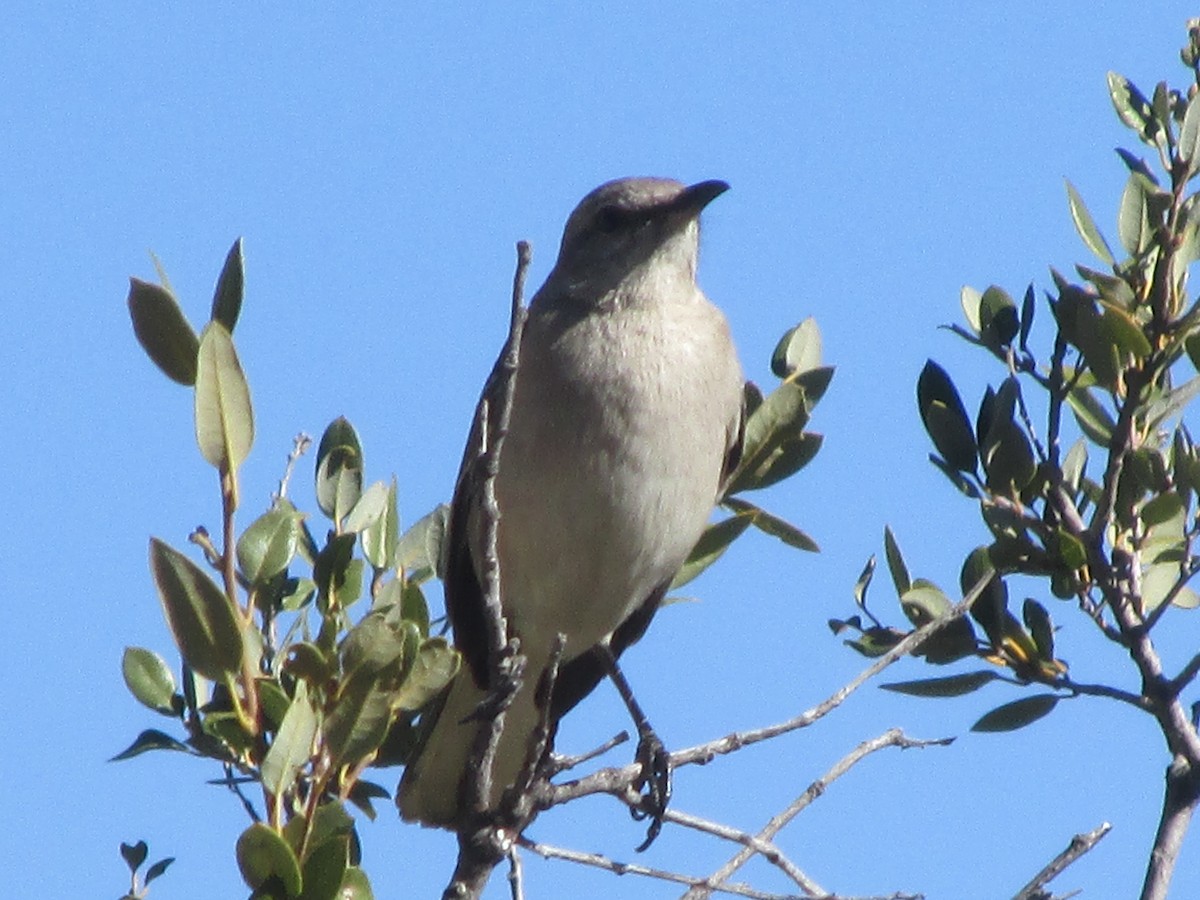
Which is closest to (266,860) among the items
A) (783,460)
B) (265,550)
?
(265,550)

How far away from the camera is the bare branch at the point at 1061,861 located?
2654 millimetres

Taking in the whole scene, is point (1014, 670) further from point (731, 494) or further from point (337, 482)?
point (337, 482)

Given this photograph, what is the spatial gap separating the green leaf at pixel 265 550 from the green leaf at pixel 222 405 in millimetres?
193

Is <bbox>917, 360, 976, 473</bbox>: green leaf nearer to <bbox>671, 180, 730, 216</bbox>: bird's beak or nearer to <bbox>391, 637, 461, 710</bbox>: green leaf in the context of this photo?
<bbox>391, 637, 461, 710</bbox>: green leaf

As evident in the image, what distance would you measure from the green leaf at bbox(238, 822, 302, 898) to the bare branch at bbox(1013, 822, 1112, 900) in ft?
3.70

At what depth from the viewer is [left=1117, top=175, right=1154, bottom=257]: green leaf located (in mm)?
3539

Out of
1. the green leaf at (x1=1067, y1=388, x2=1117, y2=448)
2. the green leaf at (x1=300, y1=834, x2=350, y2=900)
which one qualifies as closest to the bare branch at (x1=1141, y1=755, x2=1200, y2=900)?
the green leaf at (x1=1067, y1=388, x2=1117, y2=448)

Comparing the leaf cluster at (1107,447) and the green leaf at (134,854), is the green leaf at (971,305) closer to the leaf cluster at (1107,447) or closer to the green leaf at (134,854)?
the leaf cluster at (1107,447)

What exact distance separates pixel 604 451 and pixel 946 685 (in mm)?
1504

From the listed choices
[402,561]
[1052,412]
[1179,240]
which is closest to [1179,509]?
[1052,412]

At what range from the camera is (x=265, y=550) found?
2.99 m

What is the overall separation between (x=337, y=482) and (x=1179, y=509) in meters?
1.72

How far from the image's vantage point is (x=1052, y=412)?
11.2 feet

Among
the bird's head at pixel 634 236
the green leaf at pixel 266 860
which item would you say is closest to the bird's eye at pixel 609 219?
the bird's head at pixel 634 236
